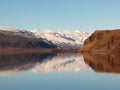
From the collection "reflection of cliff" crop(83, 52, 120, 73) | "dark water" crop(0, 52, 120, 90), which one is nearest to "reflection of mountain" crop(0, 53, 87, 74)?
"dark water" crop(0, 52, 120, 90)

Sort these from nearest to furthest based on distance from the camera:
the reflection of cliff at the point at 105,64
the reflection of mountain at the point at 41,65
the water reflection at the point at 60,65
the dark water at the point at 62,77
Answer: the dark water at the point at 62,77 → the reflection of cliff at the point at 105,64 → the water reflection at the point at 60,65 → the reflection of mountain at the point at 41,65

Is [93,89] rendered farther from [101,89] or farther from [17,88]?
[17,88]

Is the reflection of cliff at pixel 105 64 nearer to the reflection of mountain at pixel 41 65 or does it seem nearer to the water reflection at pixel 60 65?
the water reflection at pixel 60 65

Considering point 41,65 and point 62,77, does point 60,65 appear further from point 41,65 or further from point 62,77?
point 62,77

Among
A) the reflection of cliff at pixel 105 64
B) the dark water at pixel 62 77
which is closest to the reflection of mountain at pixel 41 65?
the dark water at pixel 62 77

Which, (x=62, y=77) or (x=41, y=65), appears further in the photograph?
(x=41, y=65)

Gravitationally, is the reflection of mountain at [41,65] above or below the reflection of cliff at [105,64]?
below

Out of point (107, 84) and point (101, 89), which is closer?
point (101, 89)

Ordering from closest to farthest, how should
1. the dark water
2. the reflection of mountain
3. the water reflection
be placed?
the dark water → the water reflection → the reflection of mountain

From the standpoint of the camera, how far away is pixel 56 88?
41188 mm

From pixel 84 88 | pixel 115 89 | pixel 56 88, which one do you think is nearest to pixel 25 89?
pixel 56 88

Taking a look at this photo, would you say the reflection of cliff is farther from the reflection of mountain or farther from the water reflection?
the reflection of mountain

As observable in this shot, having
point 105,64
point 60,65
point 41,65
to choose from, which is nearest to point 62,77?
point 105,64

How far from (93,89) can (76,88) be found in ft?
8.10
